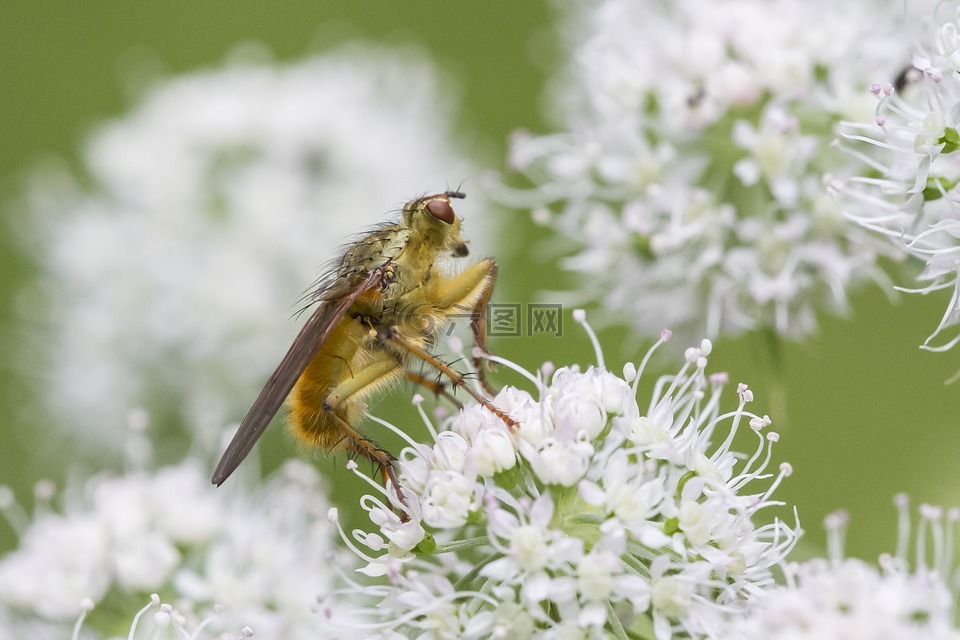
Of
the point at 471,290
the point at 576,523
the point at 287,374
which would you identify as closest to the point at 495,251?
the point at 471,290

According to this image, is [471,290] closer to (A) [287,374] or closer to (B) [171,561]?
(A) [287,374]

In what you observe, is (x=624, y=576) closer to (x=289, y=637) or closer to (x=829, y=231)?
(x=289, y=637)

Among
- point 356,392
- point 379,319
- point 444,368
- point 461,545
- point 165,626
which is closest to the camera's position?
point 461,545

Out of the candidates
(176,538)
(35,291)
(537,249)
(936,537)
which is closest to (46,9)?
(35,291)

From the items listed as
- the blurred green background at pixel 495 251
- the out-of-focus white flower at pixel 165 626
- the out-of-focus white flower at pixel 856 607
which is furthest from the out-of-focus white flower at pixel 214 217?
the out-of-focus white flower at pixel 856 607

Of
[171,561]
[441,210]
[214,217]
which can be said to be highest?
[214,217]

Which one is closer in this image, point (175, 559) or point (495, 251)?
point (175, 559)

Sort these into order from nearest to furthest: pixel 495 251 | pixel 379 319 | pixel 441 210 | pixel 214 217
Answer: pixel 379 319 < pixel 441 210 < pixel 214 217 < pixel 495 251
